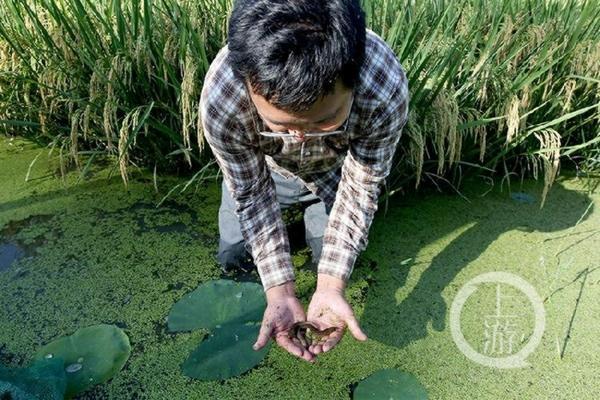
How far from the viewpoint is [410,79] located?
143 cm

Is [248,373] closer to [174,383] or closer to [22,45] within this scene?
[174,383]

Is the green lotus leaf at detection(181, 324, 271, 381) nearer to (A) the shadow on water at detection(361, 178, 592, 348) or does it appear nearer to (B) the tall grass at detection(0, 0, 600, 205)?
(A) the shadow on water at detection(361, 178, 592, 348)

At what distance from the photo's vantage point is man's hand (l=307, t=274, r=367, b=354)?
1.05 m

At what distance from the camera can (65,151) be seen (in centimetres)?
180

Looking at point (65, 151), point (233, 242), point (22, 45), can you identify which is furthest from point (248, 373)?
point (22, 45)

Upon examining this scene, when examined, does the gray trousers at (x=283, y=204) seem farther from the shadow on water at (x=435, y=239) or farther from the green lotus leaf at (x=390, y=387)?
the green lotus leaf at (x=390, y=387)

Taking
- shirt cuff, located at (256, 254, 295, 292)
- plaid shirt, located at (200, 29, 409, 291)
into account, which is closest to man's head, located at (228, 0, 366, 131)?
plaid shirt, located at (200, 29, 409, 291)

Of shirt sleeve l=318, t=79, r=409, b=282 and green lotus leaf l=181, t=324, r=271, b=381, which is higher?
shirt sleeve l=318, t=79, r=409, b=282

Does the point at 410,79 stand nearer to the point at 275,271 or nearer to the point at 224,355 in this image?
the point at 275,271

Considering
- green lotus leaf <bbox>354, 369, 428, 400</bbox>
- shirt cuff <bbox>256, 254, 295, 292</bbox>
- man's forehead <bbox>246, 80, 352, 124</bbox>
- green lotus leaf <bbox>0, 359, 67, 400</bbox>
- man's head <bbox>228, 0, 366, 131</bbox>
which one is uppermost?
man's head <bbox>228, 0, 366, 131</bbox>

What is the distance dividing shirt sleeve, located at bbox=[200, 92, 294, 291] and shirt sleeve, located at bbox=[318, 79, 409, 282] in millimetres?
93

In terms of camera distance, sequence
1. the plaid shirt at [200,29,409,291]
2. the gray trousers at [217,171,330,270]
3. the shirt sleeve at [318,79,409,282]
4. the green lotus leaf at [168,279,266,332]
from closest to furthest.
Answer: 1. the plaid shirt at [200,29,409,291]
2. the shirt sleeve at [318,79,409,282]
3. the green lotus leaf at [168,279,266,332]
4. the gray trousers at [217,171,330,270]

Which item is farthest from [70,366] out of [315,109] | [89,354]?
[315,109]

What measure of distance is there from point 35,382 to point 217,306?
1.33 feet
